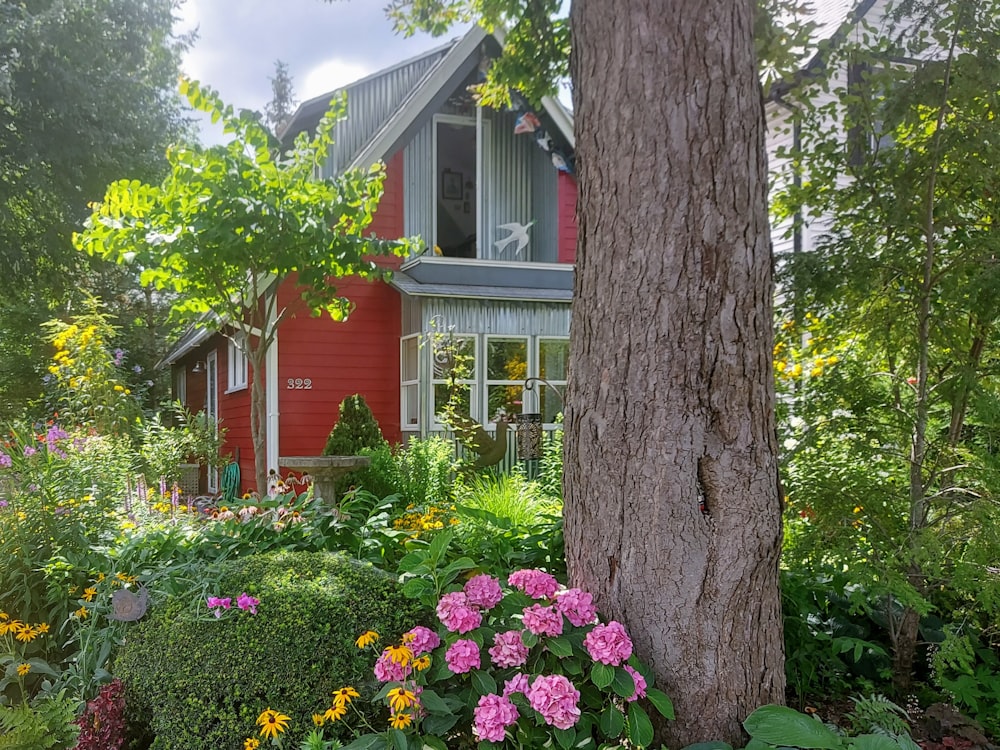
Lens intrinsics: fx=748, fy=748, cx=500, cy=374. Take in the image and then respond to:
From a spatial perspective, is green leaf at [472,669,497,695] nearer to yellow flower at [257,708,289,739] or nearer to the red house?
yellow flower at [257,708,289,739]

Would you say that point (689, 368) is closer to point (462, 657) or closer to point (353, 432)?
point (462, 657)

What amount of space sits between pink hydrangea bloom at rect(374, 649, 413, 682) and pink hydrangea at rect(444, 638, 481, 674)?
0.12 meters

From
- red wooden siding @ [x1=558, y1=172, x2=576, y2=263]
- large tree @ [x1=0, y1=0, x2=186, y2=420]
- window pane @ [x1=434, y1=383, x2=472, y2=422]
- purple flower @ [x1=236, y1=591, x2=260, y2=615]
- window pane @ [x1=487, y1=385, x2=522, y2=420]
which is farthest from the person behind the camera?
large tree @ [x1=0, y1=0, x2=186, y2=420]

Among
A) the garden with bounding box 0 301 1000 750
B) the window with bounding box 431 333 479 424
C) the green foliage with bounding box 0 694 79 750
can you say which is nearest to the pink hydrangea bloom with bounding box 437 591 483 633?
the garden with bounding box 0 301 1000 750

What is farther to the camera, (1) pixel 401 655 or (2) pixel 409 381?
(2) pixel 409 381

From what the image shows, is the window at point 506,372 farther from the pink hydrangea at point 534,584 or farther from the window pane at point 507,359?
the pink hydrangea at point 534,584

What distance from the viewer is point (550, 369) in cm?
1102

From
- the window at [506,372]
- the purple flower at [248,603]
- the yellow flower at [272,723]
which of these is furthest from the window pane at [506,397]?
the yellow flower at [272,723]

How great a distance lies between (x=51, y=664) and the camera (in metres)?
3.19

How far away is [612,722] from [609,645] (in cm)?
21

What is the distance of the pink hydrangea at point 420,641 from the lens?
88.3 inches

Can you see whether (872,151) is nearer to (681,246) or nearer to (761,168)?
(761,168)

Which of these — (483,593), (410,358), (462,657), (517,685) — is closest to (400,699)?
(462,657)

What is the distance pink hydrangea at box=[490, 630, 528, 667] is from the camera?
2230 millimetres
